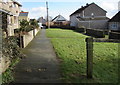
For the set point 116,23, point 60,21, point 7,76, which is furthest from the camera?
point 60,21

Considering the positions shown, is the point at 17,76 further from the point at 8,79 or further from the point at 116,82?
the point at 116,82

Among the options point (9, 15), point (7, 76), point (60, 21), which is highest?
point (60, 21)

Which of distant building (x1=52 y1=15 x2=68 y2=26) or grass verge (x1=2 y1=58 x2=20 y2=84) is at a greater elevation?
distant building (x1=52 y1=15 x2=68 y2=26)

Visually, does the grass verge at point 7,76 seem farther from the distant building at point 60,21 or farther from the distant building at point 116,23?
the distant building at point 60,21

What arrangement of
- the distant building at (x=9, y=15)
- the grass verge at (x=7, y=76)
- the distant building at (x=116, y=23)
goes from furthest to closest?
the distant building at (x=116, y=23), the distant building at (x=9, y=15), the grass verge at (x=7, y=76)

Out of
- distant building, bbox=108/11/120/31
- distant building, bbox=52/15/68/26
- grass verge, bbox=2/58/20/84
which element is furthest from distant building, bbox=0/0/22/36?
distant building, bbox=52/15/68/26

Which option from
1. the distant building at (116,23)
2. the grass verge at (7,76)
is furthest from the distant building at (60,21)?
the grass verge at (7,76)

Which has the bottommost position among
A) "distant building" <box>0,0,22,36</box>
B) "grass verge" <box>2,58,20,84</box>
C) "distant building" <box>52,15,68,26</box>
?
"grass verge" <box>2,58,20,84</box>

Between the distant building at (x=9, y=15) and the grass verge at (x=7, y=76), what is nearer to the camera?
the grass verge at (x=7, y=76)

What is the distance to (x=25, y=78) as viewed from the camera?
4.49 meters

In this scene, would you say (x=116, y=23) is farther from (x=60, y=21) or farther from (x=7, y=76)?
(x=60, y=21)

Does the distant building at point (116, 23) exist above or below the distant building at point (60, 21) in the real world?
below

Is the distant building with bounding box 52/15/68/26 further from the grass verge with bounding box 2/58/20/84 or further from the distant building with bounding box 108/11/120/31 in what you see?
the grass verge with bounding box 2/58/20/84

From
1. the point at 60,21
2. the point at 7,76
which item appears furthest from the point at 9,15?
the point at 60,21
